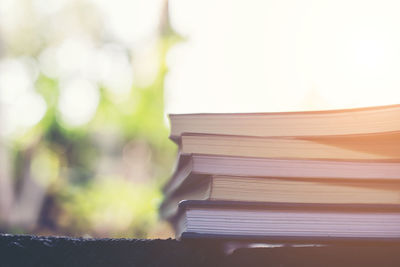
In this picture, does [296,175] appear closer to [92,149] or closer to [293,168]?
[293,168]

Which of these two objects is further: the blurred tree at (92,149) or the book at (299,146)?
the blurred tree at (92,149)

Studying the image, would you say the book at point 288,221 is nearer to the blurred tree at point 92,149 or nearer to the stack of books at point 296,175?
the stack of books at point 296,175

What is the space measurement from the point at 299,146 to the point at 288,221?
9 centimetres

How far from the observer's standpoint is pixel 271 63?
6.52 ft

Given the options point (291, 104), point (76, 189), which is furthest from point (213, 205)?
point (76, 189)

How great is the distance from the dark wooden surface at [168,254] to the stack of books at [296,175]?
0.04 metres

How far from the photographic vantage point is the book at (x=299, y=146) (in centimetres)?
56

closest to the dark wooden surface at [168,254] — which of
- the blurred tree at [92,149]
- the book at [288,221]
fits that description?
the book at [288,221]

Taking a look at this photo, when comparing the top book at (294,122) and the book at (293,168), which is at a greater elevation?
the top book at (294,122)

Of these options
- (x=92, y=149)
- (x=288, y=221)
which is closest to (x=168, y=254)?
(x=288, y=221)

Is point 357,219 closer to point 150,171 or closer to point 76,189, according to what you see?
point 76,189

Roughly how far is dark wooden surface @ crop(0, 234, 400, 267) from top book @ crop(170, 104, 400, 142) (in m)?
0.13

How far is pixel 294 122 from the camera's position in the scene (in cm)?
57

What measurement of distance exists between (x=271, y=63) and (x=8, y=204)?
19.2 feet
